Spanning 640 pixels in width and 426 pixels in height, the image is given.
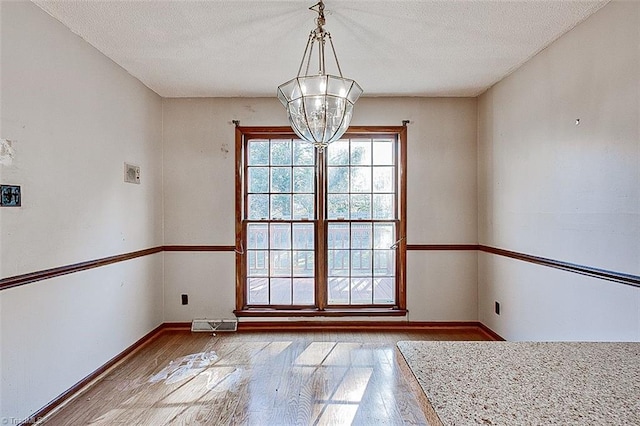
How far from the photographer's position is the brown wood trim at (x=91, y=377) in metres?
2.34

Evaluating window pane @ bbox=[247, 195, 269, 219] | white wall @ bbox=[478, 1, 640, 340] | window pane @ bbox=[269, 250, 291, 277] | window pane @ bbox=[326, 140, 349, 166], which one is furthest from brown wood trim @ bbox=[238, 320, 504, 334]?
window pane @ bbox=[326, 140, 349, 166]

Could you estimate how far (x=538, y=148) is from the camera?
9.98ft

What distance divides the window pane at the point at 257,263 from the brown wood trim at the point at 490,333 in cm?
245

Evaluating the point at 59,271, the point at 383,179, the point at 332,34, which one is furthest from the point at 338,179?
the point at 59,271

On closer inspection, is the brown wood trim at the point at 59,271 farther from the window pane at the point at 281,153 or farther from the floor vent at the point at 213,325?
the window pane at the point at 281,153

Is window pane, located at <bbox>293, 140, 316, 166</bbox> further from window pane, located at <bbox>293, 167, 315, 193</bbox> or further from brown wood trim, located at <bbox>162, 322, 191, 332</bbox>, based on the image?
brown wood trim, located at <bbox>162, 322, 191, 332</bbox>

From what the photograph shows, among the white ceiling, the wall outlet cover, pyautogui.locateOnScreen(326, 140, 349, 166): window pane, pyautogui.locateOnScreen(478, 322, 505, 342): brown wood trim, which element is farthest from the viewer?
pyautogui.locateOnScreen(326, 140, 349, 166): window pane

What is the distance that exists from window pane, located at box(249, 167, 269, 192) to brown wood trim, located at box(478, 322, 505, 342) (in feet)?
9.26

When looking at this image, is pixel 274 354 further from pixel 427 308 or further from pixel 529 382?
pixel 529 382

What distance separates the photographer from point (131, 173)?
11.5 ft

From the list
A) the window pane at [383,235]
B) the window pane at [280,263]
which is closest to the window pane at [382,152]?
the window pane at [383,235]

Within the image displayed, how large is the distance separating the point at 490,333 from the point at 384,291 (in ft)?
3.82

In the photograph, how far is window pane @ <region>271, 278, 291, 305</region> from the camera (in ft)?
14.0

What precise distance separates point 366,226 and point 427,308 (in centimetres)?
115
